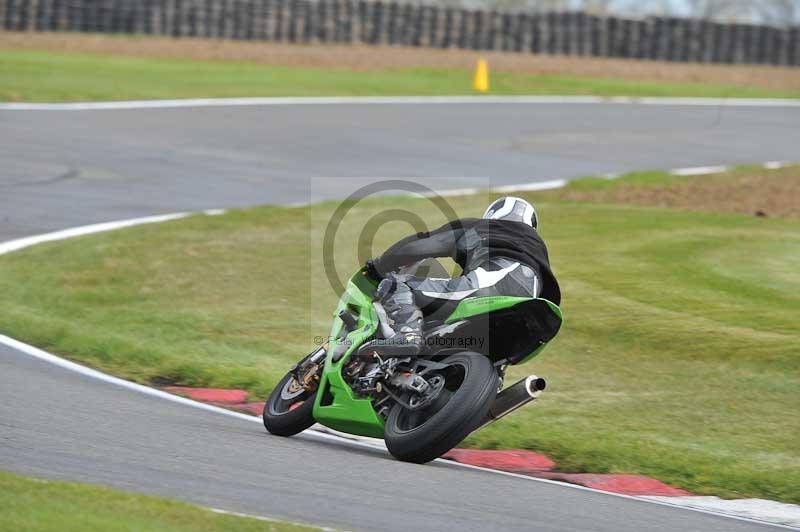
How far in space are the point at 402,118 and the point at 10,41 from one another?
10319mm

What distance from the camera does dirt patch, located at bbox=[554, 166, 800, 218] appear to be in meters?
17.0

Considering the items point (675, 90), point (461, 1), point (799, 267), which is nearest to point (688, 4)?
point (461, 1)

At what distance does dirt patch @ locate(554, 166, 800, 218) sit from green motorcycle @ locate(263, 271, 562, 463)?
9909 mm

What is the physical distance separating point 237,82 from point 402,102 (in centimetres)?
356

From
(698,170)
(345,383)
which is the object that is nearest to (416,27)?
(698,170)

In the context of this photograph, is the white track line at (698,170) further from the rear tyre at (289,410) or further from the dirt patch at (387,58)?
the rear tyre at (289,410)

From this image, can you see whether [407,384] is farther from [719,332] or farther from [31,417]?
[719,332]

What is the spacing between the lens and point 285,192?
17.4 meters

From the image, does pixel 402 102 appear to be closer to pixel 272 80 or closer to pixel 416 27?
pixel 272 80

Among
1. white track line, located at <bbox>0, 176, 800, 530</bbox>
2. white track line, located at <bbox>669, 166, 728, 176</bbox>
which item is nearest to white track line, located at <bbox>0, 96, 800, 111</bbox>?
white track line, located at <bbox>669, 166, 728, 176</bbox>

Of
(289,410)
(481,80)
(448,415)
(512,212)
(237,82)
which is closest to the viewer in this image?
(448,415)

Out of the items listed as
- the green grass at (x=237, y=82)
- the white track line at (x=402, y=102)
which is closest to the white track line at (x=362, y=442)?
the white track line at (x=402, y=102)

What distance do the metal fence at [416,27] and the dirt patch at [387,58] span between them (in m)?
0.29

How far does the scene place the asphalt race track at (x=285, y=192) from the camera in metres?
6.08
